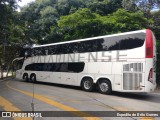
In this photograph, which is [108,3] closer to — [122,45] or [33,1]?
[33,1]

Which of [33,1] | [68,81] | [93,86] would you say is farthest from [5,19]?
[33,1]

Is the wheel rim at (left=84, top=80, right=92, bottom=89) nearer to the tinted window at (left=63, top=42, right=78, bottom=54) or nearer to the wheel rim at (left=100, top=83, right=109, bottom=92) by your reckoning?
the wheel rim at (left=100, top=83, right=109, bottom=92)

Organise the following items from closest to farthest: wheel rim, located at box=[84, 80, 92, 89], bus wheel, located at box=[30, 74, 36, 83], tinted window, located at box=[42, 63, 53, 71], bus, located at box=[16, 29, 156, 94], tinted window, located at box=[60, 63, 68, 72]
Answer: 1. bus, located at box=[16, 29, 156, 94]
2. wheel rim, located at box=[84, 80, 92, 89]
3. tinted window, located at box=[60, 63, 68, 72]
4. tinted window, located at box=[42, 63, 53, 71]
5. bus wheel, located at box=[30, 74, 36, 83]

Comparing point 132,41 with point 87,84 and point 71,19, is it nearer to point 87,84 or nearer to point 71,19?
point 87,84

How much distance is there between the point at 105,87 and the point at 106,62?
1524 millimetres

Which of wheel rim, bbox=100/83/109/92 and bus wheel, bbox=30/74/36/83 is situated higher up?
bus wheel, bbox=30/74/36/83

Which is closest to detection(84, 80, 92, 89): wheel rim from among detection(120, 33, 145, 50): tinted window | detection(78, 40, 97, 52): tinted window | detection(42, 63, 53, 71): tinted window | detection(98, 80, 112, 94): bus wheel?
detection(98, 80, 112, 94): bus wheel

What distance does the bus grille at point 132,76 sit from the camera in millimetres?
12273

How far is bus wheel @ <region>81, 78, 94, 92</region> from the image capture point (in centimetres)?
1476

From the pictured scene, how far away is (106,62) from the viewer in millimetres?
13852

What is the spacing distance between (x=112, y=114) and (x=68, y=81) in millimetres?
8543

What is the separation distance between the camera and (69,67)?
16.5 m

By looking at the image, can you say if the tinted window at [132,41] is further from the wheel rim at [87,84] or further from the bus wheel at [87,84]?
the wheel rim at [87,84]

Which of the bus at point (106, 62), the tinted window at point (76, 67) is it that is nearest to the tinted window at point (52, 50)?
the bus at point (106, 62)
